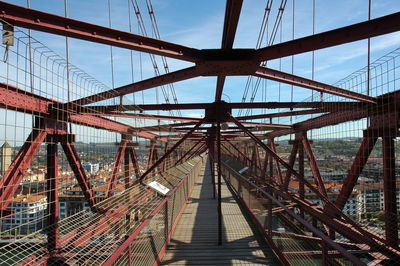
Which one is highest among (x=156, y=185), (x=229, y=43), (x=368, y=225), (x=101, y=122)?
(x=229, y=43)

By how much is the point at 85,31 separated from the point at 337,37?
10.7ft

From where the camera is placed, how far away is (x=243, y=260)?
5406 mm

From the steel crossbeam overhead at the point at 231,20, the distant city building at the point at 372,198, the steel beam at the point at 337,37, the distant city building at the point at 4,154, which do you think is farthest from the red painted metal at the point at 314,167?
the distant city building at the point at 4,154

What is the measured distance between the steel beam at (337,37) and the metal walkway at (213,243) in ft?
12.1

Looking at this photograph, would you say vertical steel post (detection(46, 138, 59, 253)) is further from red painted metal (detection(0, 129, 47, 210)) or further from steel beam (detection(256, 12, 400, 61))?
steel beam (detection(256, 12, 400, 61))

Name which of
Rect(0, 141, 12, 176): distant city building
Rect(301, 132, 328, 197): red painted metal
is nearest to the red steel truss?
Rect(0, 141, 12, 176): distant city building

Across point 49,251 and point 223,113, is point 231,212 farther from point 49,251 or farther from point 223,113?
point 49,251

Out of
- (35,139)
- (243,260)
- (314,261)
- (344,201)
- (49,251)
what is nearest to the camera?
(314,261)

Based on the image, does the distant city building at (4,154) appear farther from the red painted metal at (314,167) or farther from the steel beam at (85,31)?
the red painted metal at (314,167)

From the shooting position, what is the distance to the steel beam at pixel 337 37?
10.9 ft

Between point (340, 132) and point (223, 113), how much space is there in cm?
263

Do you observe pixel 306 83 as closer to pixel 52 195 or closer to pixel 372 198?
pixel 372 198

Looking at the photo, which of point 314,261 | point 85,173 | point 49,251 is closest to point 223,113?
point 85,173

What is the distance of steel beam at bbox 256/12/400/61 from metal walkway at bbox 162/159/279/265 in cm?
368
